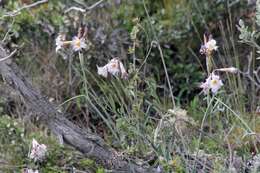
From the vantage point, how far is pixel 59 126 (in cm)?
321

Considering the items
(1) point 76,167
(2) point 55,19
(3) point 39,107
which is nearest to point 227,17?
(2) point 55,19

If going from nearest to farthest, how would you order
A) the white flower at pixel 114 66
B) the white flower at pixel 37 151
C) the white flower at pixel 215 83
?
the white flower at pixel 215 83, the white flower at pixel 114 66, the white flower at pixel 37 151

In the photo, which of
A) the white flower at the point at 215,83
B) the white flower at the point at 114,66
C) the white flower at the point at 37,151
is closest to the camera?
the white flower at the point at 215,83

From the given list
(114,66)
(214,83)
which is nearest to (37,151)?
(114,66)

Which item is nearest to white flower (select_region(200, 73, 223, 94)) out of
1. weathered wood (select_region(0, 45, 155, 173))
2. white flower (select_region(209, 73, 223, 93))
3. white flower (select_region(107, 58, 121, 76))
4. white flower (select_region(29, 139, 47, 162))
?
white flower (select_region(209, 73, 223, 93))

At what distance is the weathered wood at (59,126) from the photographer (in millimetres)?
3139

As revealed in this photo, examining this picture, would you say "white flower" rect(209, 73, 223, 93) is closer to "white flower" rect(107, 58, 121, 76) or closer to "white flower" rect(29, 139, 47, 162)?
"white flower" rect(107, 58, 121, 76)

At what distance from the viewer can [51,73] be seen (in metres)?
5.27

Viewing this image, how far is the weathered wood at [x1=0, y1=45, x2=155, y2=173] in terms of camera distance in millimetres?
3139

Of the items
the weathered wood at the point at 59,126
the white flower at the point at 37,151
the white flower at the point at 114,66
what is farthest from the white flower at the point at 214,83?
the white flower at the point at 37,151

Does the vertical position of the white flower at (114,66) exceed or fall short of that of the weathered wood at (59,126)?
it exceeds it

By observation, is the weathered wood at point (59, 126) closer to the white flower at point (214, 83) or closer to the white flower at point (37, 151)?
the white flower at point (37, 151)

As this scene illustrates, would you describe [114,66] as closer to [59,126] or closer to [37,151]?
[59,126]

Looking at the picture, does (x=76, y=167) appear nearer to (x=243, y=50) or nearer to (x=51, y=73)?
(x=51, y=73)
